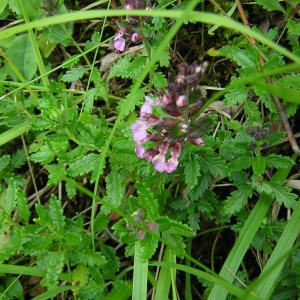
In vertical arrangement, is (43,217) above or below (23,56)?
below

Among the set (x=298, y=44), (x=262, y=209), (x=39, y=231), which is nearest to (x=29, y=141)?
(x=39, y=231)

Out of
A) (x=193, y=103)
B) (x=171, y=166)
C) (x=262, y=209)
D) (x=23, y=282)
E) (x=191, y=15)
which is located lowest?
(x=23, y=282)

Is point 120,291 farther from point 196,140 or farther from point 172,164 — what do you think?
point 196,140

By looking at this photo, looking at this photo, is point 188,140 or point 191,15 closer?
point 191,15

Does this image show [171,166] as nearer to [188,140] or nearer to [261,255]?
[188,140]

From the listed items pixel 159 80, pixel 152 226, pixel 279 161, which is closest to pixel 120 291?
pixel 152 226

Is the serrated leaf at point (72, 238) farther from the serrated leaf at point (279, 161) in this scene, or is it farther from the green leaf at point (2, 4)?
the green leaf at point (2, 4)
